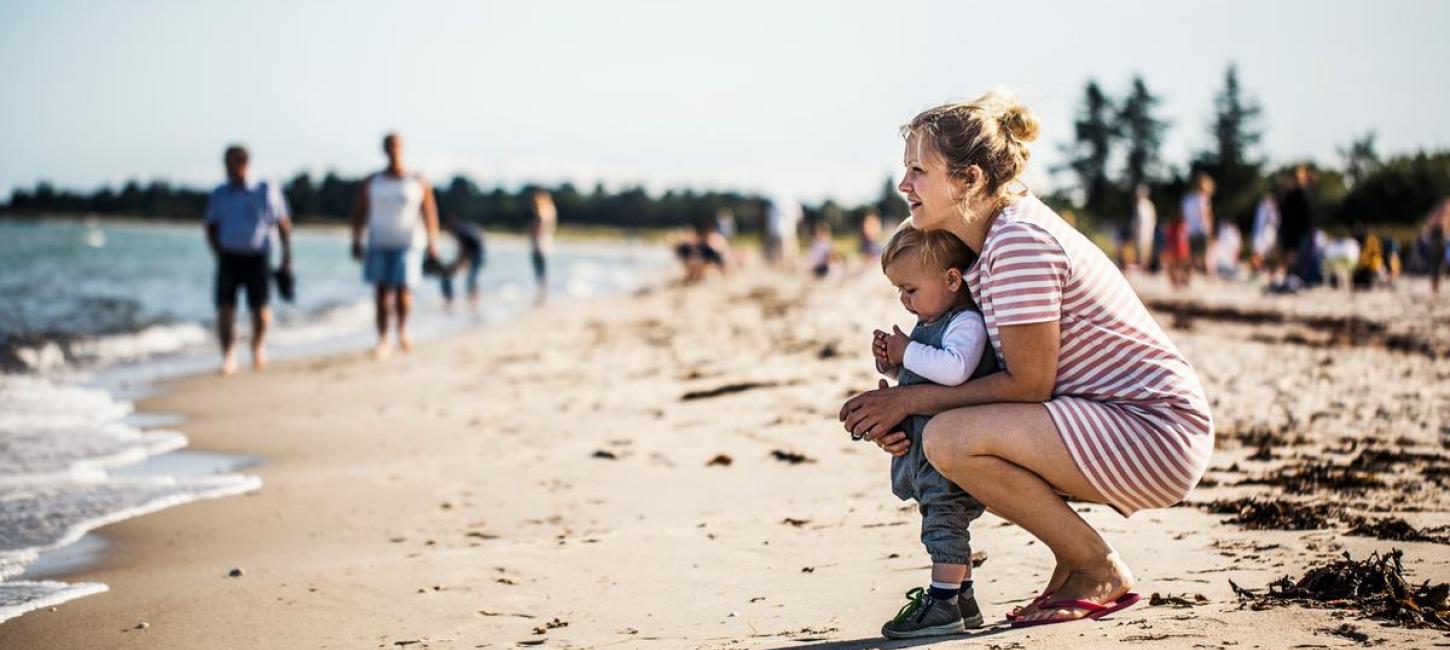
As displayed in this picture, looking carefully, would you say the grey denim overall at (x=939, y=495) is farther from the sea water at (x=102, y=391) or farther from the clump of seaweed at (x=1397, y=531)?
the sea water at (x=102, y=391)

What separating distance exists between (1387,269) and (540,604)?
1809cm

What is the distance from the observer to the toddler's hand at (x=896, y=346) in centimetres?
292

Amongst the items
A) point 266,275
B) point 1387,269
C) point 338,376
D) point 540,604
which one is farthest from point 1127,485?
point 1387,269

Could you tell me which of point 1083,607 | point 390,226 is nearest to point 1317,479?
point 1083,607

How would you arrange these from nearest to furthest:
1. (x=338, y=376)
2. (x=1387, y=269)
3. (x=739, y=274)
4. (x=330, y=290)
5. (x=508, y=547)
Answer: (x=508, y=547) → (x=338, y=376) → (x=1387, y=269) → (x=330, y=290) → (x=739, y=274)

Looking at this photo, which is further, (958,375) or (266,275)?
(266,275)

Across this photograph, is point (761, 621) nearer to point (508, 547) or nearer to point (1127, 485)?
point (1127, 485)

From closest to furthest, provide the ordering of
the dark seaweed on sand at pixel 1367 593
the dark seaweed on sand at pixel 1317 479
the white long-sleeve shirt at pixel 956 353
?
the dark seaweed on sand at pixel 1367 593 → the white long-sleeve shirt at pixel 956 353 → the dark seaweed on sand at pixel 1317 479

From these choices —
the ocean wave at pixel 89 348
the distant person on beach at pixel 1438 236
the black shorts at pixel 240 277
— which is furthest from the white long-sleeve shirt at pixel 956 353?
the distant person on beach at pixel 1438 236

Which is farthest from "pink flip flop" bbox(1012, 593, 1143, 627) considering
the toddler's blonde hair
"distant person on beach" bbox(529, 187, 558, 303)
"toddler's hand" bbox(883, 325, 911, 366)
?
"distant person on beach" bbox(529, 187, 558, 303)

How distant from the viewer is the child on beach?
271cm

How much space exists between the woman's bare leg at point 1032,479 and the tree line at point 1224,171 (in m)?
40.9

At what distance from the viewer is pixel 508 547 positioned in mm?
3865

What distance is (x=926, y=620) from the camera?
105 inches
